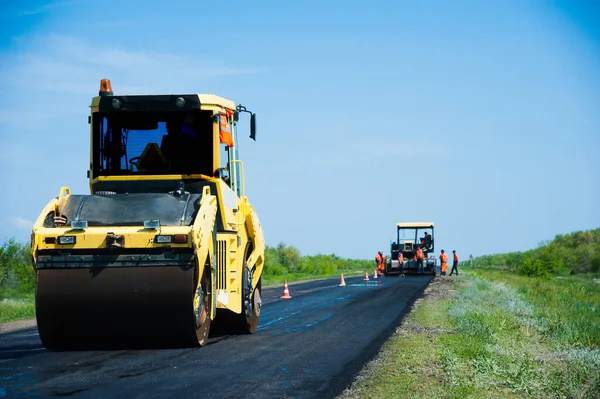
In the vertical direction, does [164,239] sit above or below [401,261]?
above

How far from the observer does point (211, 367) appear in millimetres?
9547

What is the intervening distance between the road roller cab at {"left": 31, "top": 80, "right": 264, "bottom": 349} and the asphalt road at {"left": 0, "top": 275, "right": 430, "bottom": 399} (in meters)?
0.50

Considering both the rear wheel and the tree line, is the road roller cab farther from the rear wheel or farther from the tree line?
the tree line

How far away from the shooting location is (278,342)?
41.3 ft

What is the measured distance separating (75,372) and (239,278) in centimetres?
432

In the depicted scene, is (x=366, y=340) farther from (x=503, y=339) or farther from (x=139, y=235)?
(x=139, y=235)

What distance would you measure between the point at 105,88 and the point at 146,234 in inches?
135

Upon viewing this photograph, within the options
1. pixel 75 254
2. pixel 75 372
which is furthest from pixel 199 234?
pixel 75 372

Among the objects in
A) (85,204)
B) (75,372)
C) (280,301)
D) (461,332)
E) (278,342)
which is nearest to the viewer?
(75,372)

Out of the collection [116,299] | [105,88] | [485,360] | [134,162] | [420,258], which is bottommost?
[485,360]

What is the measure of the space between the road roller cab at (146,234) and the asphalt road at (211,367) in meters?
0.50

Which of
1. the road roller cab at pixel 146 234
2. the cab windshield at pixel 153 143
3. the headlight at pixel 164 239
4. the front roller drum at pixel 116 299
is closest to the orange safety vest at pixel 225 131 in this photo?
the road roller cab at pixel 146 234

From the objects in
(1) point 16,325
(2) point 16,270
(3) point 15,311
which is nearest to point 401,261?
Result: (2) point 16,270

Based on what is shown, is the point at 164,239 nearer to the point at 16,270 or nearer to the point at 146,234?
the point at 146,234
